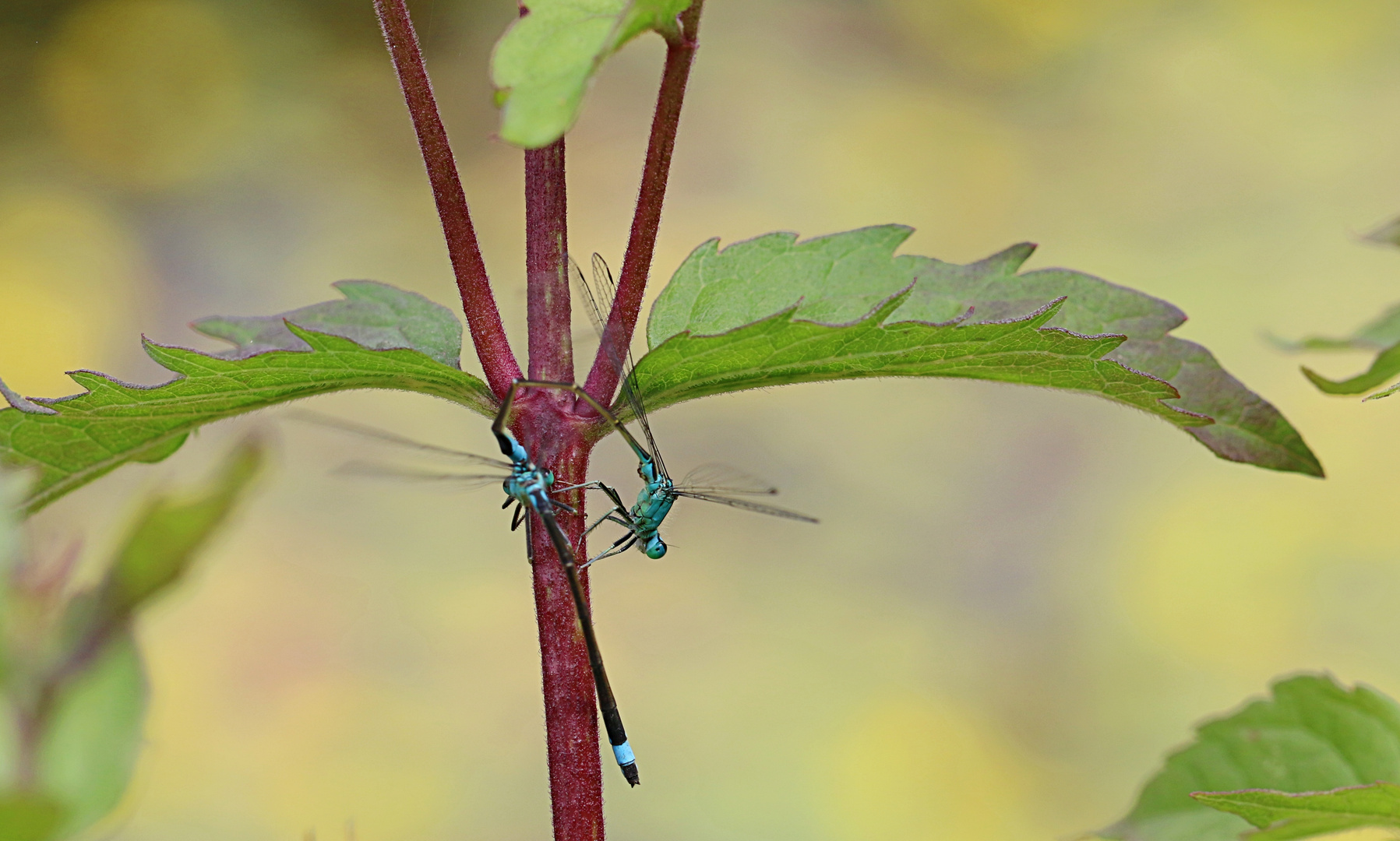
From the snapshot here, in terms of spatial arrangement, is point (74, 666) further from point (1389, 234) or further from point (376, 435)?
point (1389, 234)

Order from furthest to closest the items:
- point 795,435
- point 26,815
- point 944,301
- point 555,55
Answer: point 795,435
point 944,301
point 555,55
point 26,815

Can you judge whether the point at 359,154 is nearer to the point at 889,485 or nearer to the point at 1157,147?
the point at 889,485

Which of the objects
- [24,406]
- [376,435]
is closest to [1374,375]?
[376,435]

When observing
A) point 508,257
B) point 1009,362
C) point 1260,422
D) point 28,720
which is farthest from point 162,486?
point 508,257

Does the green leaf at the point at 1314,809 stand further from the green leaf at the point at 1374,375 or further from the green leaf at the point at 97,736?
the green leaf at the point at 97,736

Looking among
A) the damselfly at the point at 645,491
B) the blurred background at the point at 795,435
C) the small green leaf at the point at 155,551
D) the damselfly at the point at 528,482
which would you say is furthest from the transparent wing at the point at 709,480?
the blurred background at the point at 795,435

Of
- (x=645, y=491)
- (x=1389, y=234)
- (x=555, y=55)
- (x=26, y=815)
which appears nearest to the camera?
(x=26, y=815)

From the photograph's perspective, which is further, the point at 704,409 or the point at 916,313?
the point at 704,409
